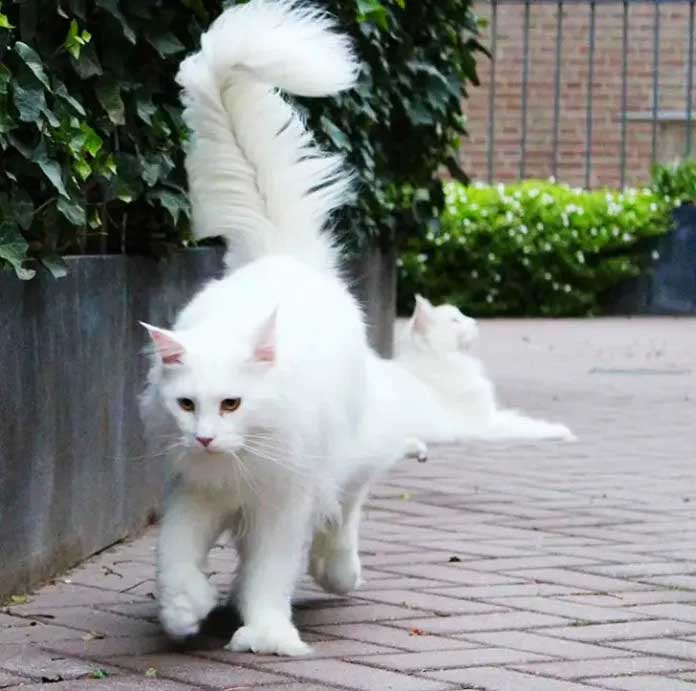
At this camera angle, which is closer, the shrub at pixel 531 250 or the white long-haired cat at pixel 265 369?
the white long-haired cat at pixel 265 369

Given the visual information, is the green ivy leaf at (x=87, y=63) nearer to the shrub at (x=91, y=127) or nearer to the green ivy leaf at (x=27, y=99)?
the shrub at (x=91, y=127)

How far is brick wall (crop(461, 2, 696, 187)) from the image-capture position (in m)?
18.5

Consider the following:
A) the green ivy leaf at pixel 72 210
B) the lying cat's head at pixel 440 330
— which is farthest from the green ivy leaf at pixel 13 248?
the lying cat's head at pixel 440 330

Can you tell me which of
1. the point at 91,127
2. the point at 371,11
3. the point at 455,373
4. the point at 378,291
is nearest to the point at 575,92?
the point at 378,291

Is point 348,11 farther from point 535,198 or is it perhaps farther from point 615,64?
point 615,64

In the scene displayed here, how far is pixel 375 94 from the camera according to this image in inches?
309

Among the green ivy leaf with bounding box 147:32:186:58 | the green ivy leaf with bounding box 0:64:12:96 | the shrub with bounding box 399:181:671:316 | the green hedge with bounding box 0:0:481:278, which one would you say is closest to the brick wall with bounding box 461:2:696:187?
the shrub with bounding box 399:181:671:316

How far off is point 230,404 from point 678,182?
12.5 metres

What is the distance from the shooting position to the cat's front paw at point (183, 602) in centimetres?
409

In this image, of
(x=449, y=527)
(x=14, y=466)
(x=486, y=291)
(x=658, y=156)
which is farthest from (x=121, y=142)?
(x=658, y=156)

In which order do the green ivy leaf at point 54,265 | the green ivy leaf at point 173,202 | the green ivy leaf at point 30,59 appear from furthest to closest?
the green ivy leaf at point 173,202
the green ivy leaf at point 54,265
the green ivy leaf at point 30,59

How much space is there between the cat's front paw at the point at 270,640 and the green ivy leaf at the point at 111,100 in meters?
1.64

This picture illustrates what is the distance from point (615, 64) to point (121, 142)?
13.8m

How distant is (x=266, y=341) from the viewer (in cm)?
Result: 400
